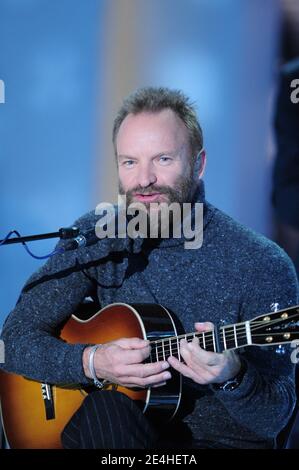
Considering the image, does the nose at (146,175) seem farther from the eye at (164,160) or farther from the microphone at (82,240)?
the microphone at (82,240)

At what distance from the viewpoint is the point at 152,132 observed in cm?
186

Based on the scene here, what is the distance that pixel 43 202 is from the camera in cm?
274

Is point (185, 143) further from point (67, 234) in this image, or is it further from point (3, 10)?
point (3, 10)

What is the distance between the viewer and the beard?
183cm

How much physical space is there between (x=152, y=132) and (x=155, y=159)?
0.08 m

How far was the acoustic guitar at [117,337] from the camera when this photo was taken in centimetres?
146

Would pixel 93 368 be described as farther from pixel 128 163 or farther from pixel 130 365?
pixel 128 163

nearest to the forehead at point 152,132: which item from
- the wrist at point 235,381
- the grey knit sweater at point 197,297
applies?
the grey knit sweater at point 197,297

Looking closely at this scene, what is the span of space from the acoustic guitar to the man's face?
314 millimetres

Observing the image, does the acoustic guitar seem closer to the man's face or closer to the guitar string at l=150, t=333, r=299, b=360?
the guitar string at l=150, t=333, r=299, b=360

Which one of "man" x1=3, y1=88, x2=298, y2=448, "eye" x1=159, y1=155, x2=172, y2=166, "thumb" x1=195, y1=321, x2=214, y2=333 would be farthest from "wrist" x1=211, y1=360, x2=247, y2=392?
"eye" x1=159, y1=155, x2=172, y2=166

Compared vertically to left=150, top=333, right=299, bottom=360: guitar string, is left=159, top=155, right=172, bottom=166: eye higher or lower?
higher

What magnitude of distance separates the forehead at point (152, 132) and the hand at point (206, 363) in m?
0.56

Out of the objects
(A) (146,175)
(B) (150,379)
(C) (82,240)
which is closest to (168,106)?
(A) (146,175)
